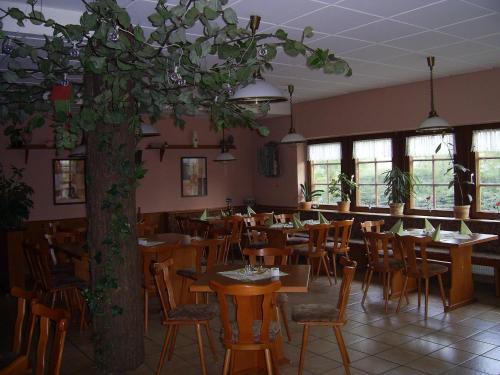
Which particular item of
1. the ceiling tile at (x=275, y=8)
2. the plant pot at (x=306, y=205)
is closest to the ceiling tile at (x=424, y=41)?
the ceiling tile at (x=275, y=8)

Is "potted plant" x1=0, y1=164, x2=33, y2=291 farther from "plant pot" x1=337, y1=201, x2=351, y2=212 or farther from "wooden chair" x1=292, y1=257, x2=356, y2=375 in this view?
"plant pot" x1=337, y1=201, x2=351, y2=212

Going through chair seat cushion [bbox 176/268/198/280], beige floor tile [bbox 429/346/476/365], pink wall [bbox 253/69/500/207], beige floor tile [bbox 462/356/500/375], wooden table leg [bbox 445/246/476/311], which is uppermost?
pink wall [bbox 253/69/500/207]

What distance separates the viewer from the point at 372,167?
780cm

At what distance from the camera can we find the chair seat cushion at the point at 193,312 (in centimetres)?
356

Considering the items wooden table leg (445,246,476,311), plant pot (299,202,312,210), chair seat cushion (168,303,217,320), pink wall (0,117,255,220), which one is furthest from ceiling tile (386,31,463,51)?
→ pink wall (0,117,255,220)

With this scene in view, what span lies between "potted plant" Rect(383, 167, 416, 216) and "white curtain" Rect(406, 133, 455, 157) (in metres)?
0.34

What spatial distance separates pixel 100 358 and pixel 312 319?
60.3 inches

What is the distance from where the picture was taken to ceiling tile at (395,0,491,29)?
3.87m

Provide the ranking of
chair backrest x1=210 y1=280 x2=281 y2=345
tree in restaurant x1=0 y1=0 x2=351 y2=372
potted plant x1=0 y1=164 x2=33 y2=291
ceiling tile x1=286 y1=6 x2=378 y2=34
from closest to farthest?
tree in restaurant x1=0 y1=0 x2=351 y2=372 < chair backrest x1=210 y1=280 x2=281 y2=345 < ceiling tile x1=286 y1=6 x2=378 y2=34 < potted plant x1=0 y1=164 x2=33 y2=291

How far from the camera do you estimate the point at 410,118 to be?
6969 millimetres

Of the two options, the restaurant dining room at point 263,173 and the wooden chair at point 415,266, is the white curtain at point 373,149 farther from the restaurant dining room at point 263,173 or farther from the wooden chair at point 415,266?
the wooden chair at point 415,266

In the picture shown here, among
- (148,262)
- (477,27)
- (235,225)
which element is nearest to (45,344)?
(148,262)

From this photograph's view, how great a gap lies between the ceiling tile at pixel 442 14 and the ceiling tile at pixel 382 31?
0.12 metres

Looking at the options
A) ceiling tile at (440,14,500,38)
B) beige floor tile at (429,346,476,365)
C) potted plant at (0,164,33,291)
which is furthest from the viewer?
potted plant at (0,164,33,291)
